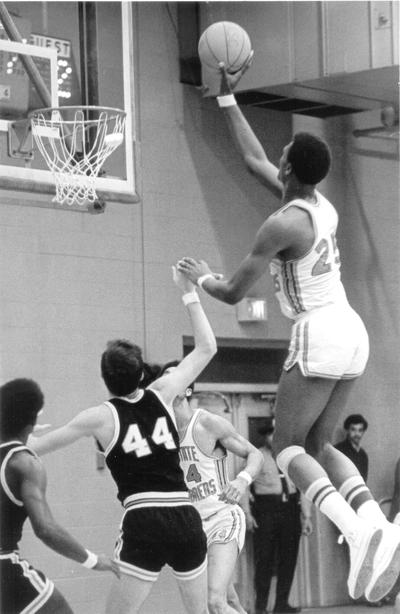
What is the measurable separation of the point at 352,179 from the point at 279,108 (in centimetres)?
144

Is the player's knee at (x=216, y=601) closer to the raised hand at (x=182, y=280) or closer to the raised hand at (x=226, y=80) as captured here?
the raised hand at (x=182, y=280)

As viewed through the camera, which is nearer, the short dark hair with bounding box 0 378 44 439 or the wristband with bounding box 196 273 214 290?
the short dark hair with bounding box 0 378 44 439

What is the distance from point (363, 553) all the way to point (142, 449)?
45.1 inches

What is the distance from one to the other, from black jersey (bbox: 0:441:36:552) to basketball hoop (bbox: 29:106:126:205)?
2.85 metres

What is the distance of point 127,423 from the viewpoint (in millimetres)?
6074

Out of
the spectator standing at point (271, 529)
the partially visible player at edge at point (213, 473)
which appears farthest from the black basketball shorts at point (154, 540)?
the spectator standing at point (271, 529)

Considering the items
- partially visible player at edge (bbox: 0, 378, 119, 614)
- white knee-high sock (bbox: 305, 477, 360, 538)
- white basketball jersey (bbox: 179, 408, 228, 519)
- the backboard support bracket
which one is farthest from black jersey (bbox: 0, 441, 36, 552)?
the backboard support bracket

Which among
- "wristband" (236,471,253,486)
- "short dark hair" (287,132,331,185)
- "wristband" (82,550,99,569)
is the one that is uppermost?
"short dark hair" (287,132,331,185)

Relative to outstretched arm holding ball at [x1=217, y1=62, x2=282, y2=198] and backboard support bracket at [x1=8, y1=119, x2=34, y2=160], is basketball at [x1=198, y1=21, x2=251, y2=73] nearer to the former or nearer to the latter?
outstretched arm holding ball at [x1=217, y1=62, x2=282, y2=198]

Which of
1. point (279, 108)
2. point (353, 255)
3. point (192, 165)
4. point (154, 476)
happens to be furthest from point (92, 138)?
point (353, 255)

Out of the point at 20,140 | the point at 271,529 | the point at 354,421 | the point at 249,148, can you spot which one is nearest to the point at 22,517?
the point at 249,148

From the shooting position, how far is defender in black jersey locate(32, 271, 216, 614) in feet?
19.8

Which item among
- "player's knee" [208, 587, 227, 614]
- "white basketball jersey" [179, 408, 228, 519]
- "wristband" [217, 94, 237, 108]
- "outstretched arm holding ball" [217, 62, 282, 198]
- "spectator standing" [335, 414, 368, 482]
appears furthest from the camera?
"spectator standing" [335, 414, 368, 482]

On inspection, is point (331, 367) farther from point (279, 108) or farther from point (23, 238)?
point (279, 108)
